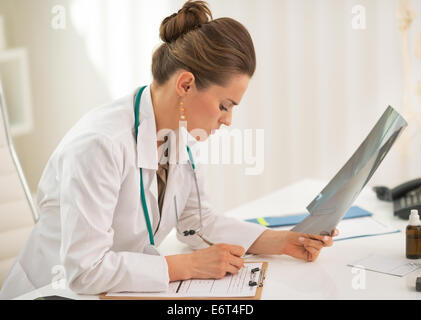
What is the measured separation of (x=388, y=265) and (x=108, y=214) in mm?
729

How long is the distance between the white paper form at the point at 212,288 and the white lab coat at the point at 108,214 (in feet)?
0.07

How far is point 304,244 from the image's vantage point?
1.47m

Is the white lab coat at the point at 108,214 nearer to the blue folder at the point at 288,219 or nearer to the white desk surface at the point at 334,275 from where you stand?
the white desk surface at the point at 334,275

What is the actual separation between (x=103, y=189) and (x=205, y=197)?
20.0 inches

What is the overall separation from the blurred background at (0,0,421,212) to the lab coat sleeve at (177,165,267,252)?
172 cm

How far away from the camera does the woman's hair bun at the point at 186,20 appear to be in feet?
4.65

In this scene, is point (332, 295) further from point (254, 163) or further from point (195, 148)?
point (254, 163)

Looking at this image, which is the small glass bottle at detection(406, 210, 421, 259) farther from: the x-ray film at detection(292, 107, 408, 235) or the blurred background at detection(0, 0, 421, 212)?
the blurred background at detection(0, 0, 421, 212)

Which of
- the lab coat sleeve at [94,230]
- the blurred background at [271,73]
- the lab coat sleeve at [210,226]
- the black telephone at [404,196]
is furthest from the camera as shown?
the blurred background at [271,73]

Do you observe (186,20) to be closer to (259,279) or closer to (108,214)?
(108,214)

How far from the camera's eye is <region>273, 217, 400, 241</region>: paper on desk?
169 centimetres

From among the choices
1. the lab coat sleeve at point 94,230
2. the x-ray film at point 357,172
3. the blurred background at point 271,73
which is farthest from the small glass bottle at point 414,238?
the blurred background at point 271,73

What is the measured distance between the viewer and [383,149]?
137 centimetres

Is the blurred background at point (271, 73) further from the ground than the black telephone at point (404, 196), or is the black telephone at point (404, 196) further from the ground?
the blurred background at point (271, 73)
